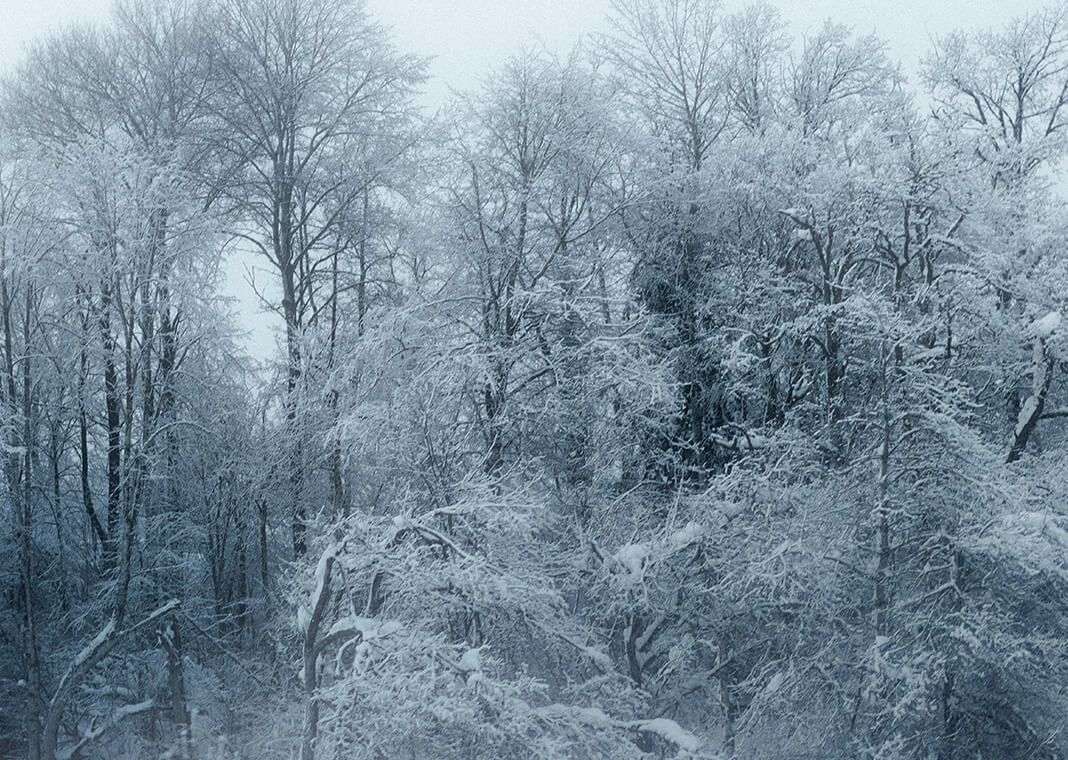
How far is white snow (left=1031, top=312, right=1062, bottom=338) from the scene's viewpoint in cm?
1201

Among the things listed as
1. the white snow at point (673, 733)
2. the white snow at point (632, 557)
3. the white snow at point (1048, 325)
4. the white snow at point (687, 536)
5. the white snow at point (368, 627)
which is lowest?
the white snow at point (673, 733)

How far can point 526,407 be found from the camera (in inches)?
492

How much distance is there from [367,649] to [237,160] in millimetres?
10242

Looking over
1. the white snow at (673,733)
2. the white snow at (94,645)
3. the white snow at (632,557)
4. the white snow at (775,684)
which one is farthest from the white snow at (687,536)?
the white snow at (94,645)

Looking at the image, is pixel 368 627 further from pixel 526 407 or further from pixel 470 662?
pixel 526 407

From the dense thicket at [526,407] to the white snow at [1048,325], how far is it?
57 mm

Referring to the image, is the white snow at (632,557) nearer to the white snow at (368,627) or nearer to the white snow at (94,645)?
the white snow at (368,627)

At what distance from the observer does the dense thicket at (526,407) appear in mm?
10430

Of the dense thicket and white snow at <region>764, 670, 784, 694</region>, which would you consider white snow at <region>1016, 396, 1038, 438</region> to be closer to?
the dense thicket

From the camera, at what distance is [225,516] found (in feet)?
49.2

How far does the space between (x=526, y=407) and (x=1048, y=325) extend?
664 centimetres

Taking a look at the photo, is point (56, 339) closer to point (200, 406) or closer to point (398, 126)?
point (200, 406)

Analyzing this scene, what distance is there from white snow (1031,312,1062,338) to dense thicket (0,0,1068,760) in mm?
57

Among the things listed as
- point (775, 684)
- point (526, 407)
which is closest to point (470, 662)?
point (775, 684)
